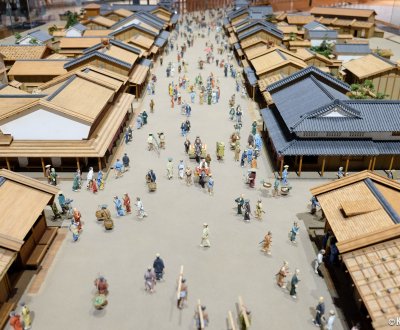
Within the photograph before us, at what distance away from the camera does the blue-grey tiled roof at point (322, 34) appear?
7269 centimetres

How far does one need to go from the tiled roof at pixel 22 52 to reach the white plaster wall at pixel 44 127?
26.3 m

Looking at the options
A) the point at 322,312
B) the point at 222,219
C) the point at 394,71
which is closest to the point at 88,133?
the point at 222,219

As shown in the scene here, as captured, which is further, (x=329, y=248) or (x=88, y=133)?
(x=88, y=133)

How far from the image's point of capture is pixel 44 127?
1195 inches

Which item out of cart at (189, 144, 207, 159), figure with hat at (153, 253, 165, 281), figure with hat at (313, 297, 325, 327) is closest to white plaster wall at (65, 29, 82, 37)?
cart at (189, 144, 207, 159)

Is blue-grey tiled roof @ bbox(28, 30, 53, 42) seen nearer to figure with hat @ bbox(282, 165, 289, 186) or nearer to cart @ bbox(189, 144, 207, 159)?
cart @ bbox(189, 144, 207, 159)

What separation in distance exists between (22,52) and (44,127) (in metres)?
28.5

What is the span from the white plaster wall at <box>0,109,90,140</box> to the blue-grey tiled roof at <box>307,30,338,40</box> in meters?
54.7

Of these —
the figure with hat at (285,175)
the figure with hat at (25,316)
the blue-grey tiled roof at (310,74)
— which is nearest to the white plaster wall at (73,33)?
the blue-grey tiled roof at (310,74)

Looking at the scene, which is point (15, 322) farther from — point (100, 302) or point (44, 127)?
point (44, 127)

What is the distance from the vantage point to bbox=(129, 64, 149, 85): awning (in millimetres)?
45812

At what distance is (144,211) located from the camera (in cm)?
2570

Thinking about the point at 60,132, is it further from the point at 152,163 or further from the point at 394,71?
the point at 394,71

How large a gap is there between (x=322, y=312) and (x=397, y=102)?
20.1 m
